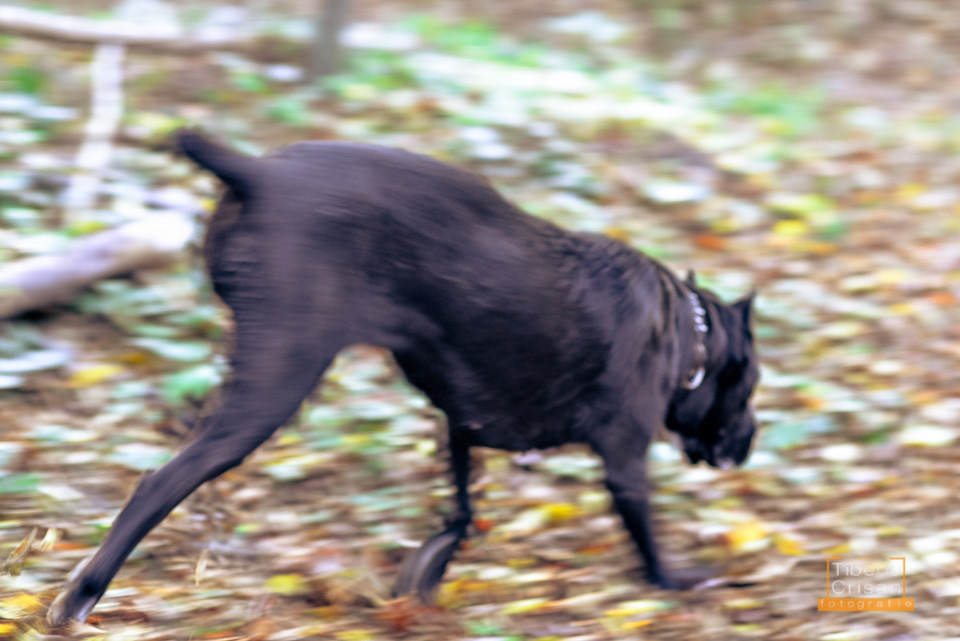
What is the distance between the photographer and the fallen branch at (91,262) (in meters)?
4.11

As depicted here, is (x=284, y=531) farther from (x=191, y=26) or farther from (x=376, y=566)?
(x=191, y=26)

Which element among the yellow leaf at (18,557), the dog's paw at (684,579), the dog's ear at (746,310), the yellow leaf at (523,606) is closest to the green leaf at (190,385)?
the yellow leaf at (18,557)

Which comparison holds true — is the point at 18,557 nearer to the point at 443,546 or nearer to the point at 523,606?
the point at 443,546

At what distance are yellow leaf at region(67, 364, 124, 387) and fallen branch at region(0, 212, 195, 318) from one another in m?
0.40

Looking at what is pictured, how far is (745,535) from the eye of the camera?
372cm

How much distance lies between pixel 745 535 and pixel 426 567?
1.34 metres

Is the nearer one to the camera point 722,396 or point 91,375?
point 722,396

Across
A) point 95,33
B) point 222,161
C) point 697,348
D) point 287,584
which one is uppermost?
point 95,33

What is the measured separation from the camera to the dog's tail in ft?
8.66

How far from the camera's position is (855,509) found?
3902mm

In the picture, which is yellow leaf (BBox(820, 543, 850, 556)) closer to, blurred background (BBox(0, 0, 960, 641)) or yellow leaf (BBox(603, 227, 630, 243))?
blurred background (BBox(0, 0, 960, 641))

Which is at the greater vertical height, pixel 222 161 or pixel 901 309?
pixel 222 161

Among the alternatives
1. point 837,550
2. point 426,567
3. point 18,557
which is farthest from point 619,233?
point 18,557

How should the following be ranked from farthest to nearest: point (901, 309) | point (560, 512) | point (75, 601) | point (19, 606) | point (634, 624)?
point (901, 309) → point (560, 512) → point (634, 624) → point (19, 606) → point (75, 601)
